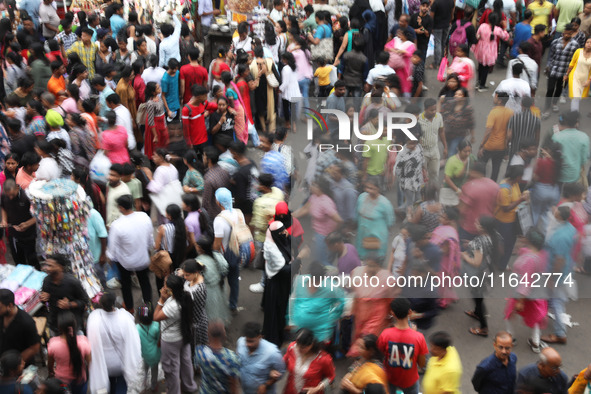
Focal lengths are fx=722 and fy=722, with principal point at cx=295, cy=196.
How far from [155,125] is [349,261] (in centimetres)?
417

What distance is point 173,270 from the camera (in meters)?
6.45

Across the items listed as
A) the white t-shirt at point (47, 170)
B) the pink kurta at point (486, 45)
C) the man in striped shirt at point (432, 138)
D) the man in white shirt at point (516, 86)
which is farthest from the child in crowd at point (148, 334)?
the pink kurta at point (486, 45)

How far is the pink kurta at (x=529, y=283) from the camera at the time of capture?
5.84 meters

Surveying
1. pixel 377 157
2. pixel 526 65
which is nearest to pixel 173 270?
pixel 377 157

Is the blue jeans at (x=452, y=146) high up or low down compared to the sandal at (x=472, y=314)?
up

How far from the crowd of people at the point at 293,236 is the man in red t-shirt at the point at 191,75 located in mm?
149

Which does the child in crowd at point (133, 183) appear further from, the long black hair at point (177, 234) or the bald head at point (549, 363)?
the bald head at point (549, 363)

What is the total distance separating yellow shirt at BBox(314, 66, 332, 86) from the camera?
10430mm

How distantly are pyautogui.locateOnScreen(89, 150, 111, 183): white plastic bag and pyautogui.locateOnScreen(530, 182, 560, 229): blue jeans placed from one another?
4210mm

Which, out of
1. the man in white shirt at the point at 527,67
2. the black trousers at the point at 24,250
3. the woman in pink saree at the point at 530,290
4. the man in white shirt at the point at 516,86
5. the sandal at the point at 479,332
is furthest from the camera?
the man in white shirt at the point at 527,67

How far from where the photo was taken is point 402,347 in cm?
529

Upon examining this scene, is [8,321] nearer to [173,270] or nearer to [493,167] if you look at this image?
[173,270]

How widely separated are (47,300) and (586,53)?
24.6ft

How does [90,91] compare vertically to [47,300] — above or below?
above
